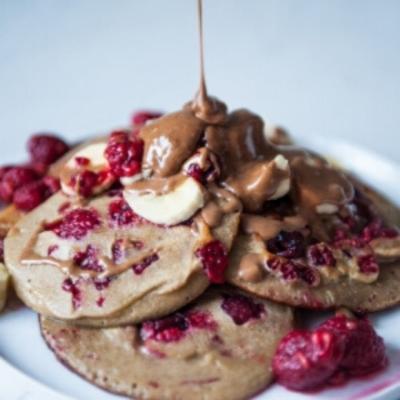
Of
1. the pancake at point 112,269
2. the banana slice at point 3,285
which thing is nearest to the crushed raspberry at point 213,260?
the pancake at point 112,269

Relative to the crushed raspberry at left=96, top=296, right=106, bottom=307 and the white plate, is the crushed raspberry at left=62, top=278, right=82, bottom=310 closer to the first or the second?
the crushed raspberry at left=96, top=296, right=106, bottom=307

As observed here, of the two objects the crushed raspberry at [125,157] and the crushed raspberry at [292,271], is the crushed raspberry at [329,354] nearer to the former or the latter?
the crushed raspberry at [292,271]

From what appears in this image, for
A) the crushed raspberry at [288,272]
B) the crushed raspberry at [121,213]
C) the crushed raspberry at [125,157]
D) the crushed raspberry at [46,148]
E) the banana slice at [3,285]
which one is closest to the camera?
the crushed raspberry at [288,272]

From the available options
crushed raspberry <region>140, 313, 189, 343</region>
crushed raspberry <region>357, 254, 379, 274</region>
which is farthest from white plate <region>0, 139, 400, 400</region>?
crushed raspberry <region>140, 313, 189, 343</region>

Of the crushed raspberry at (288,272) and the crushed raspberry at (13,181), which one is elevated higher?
the crushed raspberry at (288,272)

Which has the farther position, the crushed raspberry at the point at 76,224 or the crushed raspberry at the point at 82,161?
the crushed raspberry at the point at 82,161

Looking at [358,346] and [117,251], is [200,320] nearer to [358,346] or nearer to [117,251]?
[117,251]

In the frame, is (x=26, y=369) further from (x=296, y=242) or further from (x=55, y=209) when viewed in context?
(x=296, y=242)
